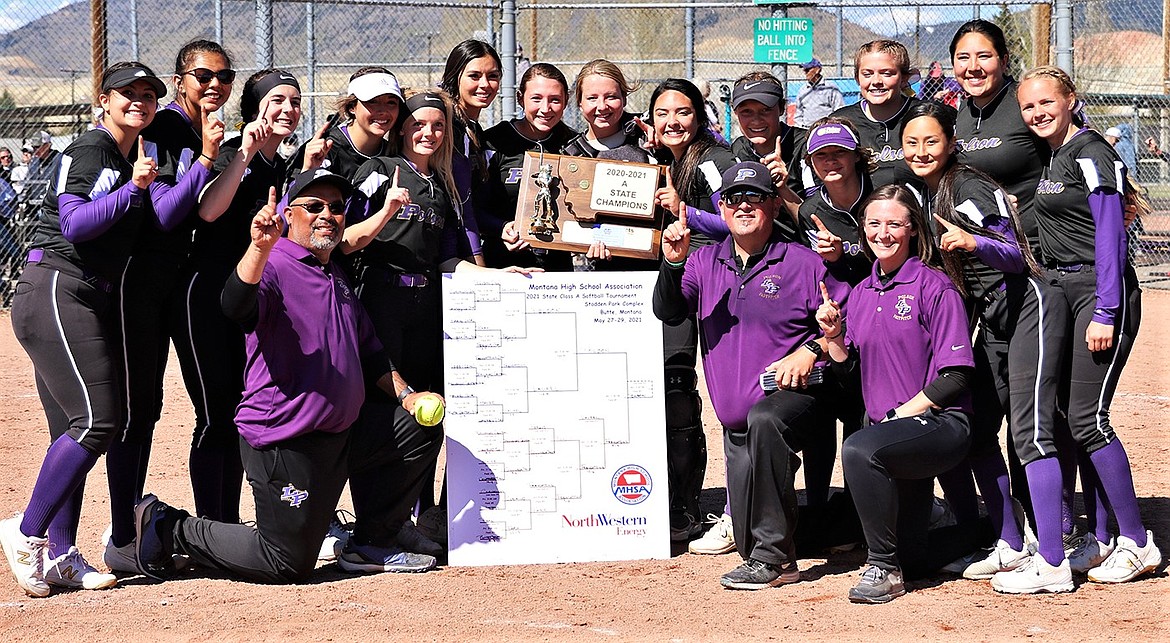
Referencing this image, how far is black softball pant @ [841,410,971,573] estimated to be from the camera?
15.7 feet

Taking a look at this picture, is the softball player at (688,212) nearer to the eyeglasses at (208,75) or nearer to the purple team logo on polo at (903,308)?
the purple team logo on polo at (903,308)

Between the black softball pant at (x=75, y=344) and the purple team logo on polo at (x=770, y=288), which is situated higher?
the purple team logo on polo at (x=770, y=288)

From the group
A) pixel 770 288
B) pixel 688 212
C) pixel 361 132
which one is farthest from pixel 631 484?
pixel 361 132

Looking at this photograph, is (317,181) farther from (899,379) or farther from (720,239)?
(899,379)

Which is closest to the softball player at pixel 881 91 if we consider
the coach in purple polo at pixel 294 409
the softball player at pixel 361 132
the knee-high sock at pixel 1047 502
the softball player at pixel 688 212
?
the softball player at pixel 688 212

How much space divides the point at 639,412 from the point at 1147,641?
2172 mm

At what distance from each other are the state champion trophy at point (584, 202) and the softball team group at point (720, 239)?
109 mm

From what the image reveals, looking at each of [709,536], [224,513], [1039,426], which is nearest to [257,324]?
[224,513]

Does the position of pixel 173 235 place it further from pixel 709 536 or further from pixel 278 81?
pixel 709 536

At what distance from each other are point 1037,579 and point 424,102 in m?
3.09

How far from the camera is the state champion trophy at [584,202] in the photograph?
18.6 feet

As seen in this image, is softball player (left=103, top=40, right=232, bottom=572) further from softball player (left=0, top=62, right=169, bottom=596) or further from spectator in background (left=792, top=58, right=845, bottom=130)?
spectator in background (left=792, top=58, right=845, bottom=130)

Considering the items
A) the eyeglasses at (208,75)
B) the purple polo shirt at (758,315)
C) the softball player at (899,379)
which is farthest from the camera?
the eyeglasses at (208,75)

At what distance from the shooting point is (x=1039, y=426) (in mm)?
4906
